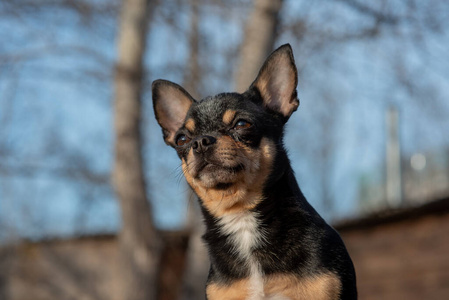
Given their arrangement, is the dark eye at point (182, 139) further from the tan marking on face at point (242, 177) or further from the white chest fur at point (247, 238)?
the white chest fur at point (247, 238)

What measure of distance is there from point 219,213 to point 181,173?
397mm

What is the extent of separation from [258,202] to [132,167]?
585 cm

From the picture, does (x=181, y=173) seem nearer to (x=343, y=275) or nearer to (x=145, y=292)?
(x=343, y=275)

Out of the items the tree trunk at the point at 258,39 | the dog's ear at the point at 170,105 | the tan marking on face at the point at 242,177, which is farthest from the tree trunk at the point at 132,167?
the tan marking on face at the point at 242,177

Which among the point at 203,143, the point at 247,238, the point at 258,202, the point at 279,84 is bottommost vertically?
the point at 247,238

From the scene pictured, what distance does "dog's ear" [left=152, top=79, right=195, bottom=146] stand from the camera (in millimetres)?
4879

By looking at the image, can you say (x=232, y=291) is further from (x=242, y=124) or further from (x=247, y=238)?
(x=242, y=124)

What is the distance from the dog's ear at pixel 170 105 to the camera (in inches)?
192

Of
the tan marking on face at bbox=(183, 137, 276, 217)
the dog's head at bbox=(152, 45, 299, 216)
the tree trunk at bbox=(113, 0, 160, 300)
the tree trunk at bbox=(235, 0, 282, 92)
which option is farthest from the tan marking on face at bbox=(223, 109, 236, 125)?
the tree trunk at bbox=(113, 0, 160, 300)

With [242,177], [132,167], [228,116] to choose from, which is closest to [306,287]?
[242,177]

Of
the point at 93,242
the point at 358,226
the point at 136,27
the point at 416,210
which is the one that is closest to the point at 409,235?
the point at 416,210

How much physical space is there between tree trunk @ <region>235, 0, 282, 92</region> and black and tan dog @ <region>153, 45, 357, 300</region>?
4.16m

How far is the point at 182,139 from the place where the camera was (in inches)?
183

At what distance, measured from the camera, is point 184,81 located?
1273 cm
